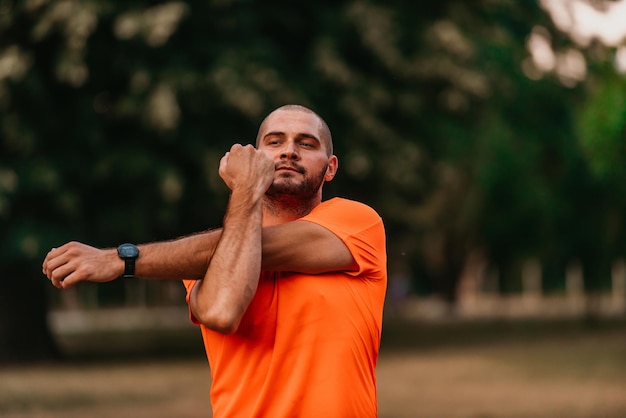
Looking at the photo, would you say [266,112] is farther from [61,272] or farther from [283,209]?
[61,272]

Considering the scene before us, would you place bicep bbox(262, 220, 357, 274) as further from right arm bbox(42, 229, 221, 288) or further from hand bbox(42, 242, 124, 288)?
hand bbox(42, 242, 124, 288)

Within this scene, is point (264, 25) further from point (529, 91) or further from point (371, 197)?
point (529, 91)

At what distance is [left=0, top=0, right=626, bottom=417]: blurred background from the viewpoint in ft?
53.6

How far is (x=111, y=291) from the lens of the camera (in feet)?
186

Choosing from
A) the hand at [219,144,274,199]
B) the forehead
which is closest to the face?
the forehead

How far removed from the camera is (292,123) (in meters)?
3.68

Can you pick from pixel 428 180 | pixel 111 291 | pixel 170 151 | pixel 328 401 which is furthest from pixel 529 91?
pixel 111 291

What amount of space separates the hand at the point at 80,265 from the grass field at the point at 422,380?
940 cm

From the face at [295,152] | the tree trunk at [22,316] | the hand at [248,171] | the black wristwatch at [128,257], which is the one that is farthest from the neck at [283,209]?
the tree trunk at [22,316]

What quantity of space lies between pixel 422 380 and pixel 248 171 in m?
13.9

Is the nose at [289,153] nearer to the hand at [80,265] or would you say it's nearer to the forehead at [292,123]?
the forehead at [292,123]

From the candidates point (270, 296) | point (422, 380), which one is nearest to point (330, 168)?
point (270, 296)

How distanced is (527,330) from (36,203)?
1699cm

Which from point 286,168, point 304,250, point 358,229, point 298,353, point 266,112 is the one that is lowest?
point 298,353
